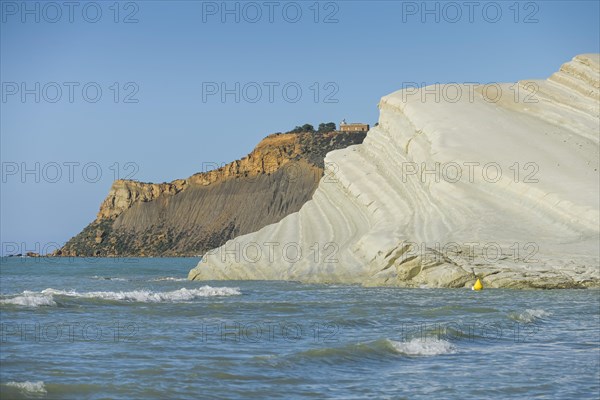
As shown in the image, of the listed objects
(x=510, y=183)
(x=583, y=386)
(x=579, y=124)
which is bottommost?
(x=583, y=386)

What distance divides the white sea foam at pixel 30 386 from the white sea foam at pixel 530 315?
32.9 feet

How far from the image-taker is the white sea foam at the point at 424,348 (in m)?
13.8

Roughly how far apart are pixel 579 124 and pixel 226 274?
13.6 metres

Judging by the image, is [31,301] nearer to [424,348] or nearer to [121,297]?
[121,297]

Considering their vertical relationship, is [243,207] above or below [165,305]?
above

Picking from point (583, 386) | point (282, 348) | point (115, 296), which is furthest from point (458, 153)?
point (583, 386)

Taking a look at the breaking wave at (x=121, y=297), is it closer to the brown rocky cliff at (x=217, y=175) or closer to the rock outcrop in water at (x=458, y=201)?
the rock outcrop in water at (x=458, y=201)

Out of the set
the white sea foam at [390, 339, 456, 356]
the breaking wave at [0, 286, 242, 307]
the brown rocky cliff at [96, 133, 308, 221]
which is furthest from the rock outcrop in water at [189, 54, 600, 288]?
the brown rocky cliff at [96, 133, 308, 221]

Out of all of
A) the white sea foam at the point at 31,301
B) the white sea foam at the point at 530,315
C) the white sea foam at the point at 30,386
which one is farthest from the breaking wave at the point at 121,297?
the white sea foam at the point at 30,386

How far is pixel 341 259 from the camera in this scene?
31406 millimetres

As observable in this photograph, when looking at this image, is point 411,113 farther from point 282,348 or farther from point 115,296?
point 282,348

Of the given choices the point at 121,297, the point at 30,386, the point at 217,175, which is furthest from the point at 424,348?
the point at 217,175

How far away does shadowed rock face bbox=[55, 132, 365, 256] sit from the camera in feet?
340

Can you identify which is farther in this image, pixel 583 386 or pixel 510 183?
pixel 510 183
